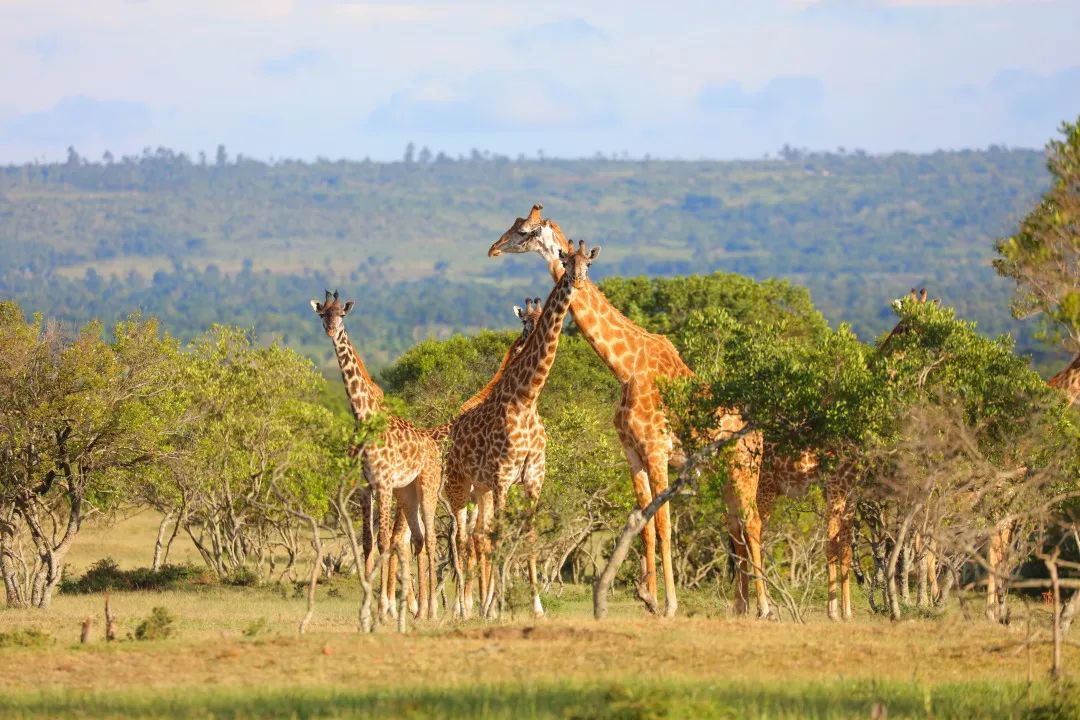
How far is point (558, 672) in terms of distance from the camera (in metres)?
14.7

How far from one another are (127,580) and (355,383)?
13.0 meters

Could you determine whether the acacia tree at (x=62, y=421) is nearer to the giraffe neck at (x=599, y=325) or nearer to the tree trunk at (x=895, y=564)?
the giraffe neck at (x=599, y=325)

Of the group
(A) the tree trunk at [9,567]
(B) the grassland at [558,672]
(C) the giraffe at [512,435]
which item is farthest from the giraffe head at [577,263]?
(A) the tree trunk at [9,567]

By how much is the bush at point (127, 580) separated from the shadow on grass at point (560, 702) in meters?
18.7

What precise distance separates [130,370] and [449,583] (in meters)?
9.58

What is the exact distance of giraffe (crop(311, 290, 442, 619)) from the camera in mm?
21000

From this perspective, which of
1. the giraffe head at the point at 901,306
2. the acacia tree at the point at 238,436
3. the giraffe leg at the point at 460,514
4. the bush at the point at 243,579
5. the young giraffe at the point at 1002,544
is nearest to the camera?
the young giraffe at the point at 1002,544

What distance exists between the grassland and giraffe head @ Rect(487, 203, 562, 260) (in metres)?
5.39

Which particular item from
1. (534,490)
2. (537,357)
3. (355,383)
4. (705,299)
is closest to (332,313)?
(355,383)

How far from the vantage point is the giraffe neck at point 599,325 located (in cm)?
2167

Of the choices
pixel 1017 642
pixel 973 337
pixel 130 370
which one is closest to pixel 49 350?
pixel 130 370

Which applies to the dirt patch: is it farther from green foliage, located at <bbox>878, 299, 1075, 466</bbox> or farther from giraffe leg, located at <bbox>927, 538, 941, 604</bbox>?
green foliage, located at <bbox>878, 299, 1075, 466</bbox>

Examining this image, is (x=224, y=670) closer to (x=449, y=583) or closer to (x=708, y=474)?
(x=708, y=474)

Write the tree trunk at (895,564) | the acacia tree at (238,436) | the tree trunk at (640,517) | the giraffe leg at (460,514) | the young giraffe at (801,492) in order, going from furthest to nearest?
the acacia tree at (238,436) < the giraffe leg at (460,514) < the young giraffe at (801,492) < the tree trunk at (895,564) < the tree trunk at (640,517)
